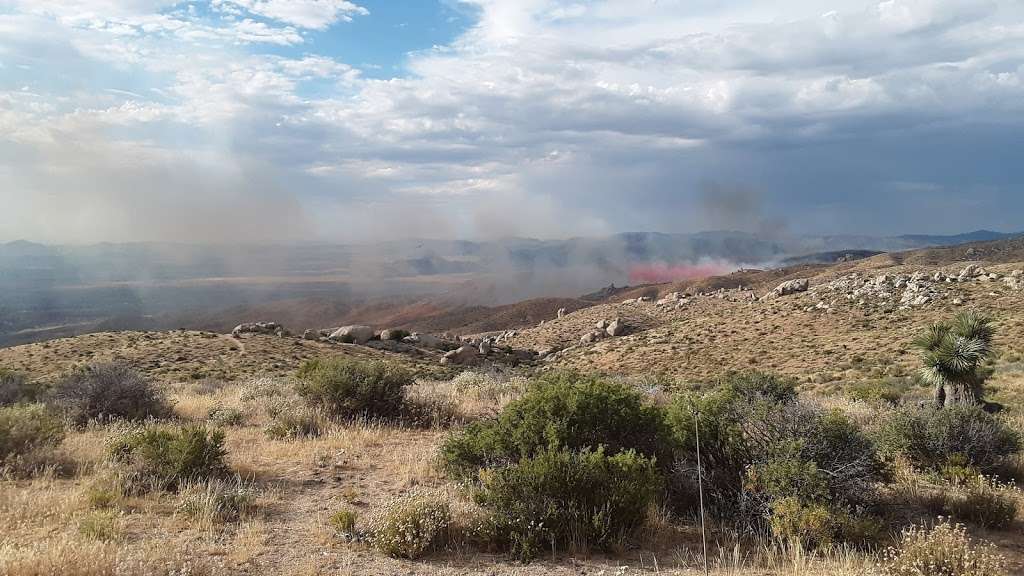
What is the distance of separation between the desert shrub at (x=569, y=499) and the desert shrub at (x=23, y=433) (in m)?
7.04

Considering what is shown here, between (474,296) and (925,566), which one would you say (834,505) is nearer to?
(925,566)

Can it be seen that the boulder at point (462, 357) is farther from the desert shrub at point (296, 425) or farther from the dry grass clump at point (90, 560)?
the dry grass clump at point (90, 560)

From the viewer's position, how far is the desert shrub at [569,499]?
6.16 meters

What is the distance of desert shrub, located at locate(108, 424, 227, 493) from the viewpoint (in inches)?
302

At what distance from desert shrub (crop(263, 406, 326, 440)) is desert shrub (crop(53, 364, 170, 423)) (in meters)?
2.63

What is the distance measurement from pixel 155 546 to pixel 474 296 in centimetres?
14098

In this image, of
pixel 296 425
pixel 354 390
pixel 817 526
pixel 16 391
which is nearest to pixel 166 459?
pixel 296 425

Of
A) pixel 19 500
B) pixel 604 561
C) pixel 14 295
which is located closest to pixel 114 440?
pixel 19 500

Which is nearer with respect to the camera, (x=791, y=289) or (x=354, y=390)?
(x=354, y=390)

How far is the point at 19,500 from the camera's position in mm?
6785

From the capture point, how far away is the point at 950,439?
30.4 ft

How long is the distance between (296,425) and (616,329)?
5218cm

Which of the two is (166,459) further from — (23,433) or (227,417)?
(227,417)

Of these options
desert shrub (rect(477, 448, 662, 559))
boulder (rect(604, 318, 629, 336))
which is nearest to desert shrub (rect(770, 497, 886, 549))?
desert shrub (rect(477, 448, 662, 559))
